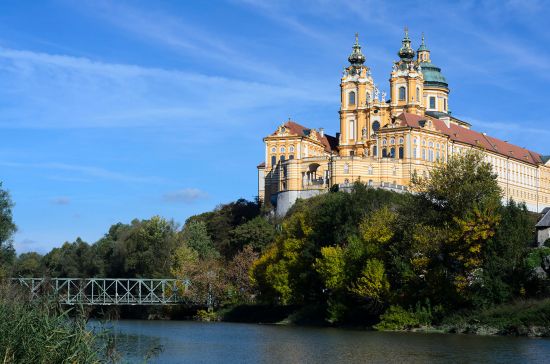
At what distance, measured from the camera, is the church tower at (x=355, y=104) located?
12594 centimetres

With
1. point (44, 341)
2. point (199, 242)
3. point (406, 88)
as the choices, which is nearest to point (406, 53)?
point (406, 88)

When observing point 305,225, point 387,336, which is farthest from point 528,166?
point 387,336

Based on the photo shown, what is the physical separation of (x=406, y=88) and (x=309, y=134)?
46.9 ft

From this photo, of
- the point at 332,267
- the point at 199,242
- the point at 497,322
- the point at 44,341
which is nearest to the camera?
the point at 44,341

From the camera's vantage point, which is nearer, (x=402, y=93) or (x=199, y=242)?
(x=199, y=242)

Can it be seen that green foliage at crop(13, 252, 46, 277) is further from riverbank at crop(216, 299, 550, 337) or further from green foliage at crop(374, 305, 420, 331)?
riverbank at crop(216, 299, 550, 337)

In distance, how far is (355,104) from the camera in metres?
127

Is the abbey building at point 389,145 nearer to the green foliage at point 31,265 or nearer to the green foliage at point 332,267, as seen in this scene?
the green foliage at point 31,265

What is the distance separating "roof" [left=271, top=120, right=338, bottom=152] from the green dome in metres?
15.9

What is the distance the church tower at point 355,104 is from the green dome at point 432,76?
1140 cm

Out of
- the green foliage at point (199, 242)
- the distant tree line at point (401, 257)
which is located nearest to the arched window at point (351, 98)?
the green foliage at point (199, 242)

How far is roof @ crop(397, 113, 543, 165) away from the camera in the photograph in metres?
117

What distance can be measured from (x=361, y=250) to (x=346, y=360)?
22.5m

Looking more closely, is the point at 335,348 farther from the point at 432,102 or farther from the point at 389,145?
the point at 432,102
